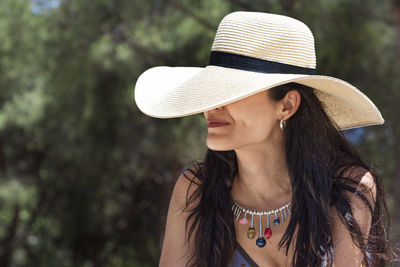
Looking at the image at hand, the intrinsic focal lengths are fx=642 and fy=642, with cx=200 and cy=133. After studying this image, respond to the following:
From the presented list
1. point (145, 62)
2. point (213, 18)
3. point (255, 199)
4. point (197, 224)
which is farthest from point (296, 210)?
point (145, 62)

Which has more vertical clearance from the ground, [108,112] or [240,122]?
[240,122]

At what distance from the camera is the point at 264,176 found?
1903mm

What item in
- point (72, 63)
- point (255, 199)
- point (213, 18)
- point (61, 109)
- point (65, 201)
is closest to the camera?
point (255, 199)

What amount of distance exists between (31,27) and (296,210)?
6190 millimetres

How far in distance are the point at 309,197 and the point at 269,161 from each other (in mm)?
167

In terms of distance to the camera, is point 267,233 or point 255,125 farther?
point 267,233

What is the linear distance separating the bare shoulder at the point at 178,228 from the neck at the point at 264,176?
17cm

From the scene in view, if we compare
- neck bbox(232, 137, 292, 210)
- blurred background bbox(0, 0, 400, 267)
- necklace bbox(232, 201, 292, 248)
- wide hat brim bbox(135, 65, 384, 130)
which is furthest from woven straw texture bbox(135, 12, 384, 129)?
blurred background bbox(0, 0, 400, 267)

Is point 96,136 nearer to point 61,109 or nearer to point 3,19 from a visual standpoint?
point 61,109

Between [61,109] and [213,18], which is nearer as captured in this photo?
[213,18]

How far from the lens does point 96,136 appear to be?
698 cm

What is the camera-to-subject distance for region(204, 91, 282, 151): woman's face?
66.6 inches

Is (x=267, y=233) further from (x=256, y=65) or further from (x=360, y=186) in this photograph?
(x=256, y=65)

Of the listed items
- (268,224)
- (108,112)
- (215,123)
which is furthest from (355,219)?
(108,112)
